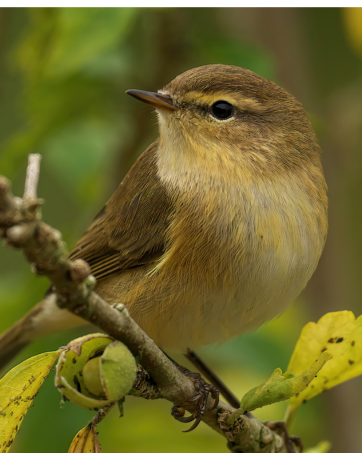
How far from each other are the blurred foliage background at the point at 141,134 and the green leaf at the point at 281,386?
1314 mm

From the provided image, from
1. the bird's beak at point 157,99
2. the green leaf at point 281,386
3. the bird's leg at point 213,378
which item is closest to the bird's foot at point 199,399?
the green leaf at point 281,386

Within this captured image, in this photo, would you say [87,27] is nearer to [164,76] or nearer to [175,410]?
[164,76]

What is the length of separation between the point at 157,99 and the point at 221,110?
0.30 meters

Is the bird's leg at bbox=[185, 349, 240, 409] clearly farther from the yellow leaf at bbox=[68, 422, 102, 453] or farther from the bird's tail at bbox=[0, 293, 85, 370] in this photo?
the yellow leaf at bbox=[68, 422, 102, 453]

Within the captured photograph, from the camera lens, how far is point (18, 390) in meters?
1.62

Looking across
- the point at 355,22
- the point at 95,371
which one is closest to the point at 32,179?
the point at 95,371

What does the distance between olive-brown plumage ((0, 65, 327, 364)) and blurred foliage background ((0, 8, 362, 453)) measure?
16.5 inches

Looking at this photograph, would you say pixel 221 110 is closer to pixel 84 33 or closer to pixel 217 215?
pixel 217 215

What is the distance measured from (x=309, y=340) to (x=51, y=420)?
4.41 feet

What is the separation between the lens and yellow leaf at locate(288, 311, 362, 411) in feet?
6.24

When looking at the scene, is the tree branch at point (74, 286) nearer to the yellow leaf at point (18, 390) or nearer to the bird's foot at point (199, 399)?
the bird's foot at point (199, 399)

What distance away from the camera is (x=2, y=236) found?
104 centimetres

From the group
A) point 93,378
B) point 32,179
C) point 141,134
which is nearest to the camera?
point 32,179

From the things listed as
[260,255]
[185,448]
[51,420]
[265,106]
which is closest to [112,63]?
[265,106]
